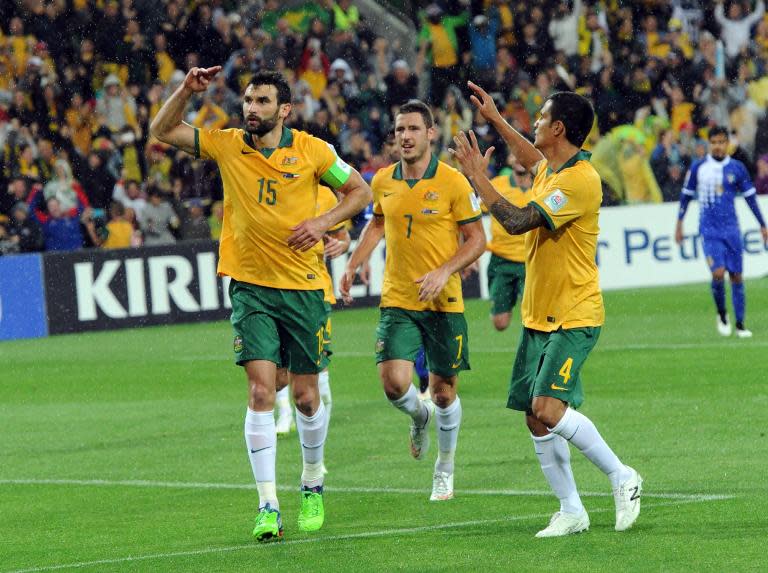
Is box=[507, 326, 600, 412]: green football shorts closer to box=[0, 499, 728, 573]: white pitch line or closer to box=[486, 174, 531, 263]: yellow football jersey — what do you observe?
box=[0, 499, 728, 573]: white pitch line

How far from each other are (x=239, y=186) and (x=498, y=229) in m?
8.14

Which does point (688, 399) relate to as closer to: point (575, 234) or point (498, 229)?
point (498, 229)

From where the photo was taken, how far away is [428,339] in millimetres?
10000

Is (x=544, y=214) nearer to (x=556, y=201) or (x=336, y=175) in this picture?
(x=556, y=201)

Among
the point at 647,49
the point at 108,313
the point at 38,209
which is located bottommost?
the point at 108,313

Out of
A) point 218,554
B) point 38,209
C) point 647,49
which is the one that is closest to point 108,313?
point 38,209

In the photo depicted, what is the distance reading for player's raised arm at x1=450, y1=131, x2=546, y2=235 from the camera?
7611 millimetres

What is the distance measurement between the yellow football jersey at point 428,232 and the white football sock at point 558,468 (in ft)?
6.89

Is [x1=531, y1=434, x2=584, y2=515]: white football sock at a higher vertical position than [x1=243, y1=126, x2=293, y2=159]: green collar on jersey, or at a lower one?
lower

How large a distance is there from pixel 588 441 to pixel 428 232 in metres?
2.51

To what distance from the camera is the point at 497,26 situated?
29.1m

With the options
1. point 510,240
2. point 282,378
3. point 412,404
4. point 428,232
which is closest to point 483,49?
point 510,240

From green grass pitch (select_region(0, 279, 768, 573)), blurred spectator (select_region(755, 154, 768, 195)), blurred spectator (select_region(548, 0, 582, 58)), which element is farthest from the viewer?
blurred spectator (select_region(548, 0, 582, 58))

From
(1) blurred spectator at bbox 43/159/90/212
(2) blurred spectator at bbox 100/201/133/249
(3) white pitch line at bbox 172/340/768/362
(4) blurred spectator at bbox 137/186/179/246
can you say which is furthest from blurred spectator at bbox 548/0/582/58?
(3) white pitch line at bbox 172/340/768/362
